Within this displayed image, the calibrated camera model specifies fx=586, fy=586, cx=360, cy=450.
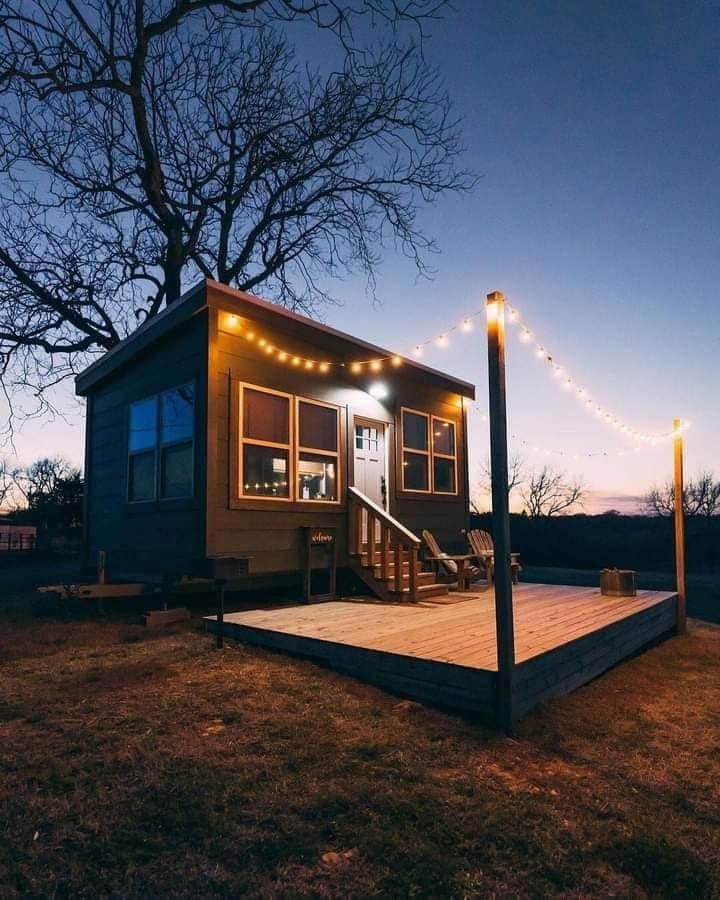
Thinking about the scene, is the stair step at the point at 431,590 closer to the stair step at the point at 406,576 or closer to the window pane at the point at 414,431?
the stair step at the point at 406,576

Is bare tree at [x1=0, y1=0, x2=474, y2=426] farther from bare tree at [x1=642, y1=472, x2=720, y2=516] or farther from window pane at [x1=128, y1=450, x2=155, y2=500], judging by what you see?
bare tree at [x1=642, y1=472, x2=720, y2=516]

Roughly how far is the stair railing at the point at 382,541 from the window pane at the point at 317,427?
0.78m

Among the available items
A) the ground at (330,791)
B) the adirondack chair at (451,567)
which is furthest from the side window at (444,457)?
the ground at (330,791)

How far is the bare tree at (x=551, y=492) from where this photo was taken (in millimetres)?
36531

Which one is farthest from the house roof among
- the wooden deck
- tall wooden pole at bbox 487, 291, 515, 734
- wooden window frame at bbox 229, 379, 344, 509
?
tall wooden pole at bbox 487, 291, 515, 734

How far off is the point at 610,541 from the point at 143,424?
1721 centimetres

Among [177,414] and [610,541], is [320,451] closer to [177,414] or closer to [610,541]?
[177,414]

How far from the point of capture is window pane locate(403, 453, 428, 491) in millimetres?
9766

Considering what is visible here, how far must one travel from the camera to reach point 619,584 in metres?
7.73

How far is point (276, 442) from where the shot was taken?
7496 mm

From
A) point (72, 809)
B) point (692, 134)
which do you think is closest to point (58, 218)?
point (692, 134)

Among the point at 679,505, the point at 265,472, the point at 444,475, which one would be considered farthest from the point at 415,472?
the point at 679,505

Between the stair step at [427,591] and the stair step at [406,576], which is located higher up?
the stair step at [406,576]

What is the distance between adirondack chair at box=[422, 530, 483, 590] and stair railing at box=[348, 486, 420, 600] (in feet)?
1.60
